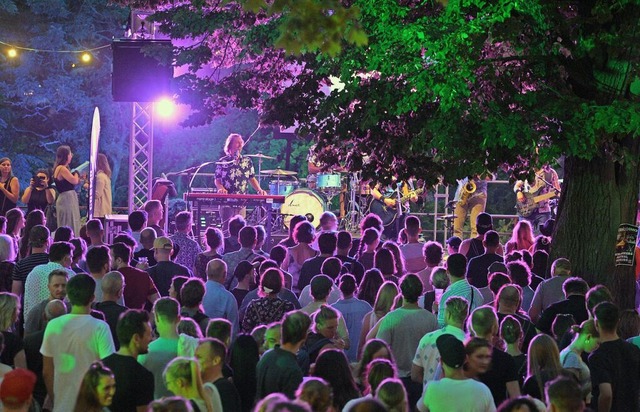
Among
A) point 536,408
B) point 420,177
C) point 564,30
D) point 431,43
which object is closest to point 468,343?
point 536,408

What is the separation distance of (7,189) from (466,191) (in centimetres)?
1032

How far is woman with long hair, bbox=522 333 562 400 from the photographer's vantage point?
7.45 m

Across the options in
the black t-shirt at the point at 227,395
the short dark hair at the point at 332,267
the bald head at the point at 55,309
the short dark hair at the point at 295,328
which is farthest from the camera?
the short dark hair at the point at 332,267

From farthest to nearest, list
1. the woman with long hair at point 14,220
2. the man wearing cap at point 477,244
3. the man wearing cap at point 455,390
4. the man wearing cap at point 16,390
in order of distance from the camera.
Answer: the man wearing cap at point 477,244, the woman with long hair at point 14,220, the man wearing cap at point 455,390, the man wearing cap at point 16,390

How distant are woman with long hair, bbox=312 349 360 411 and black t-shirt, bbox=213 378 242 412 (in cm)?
56

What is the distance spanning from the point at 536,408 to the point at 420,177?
871cm

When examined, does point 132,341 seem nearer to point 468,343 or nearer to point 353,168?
point 468,343

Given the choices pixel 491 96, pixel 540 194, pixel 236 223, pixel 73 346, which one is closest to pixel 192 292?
pixel 73 346

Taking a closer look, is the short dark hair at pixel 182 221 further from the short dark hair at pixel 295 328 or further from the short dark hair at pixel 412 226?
the short dark hair at pixel 295 328

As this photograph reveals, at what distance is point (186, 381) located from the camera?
6.20m

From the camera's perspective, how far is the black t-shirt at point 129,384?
6.69 metres

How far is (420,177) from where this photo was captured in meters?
14.5

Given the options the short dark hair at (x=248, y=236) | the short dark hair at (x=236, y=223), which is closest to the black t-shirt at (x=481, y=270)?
the short dark hair at (x=248, y=236)

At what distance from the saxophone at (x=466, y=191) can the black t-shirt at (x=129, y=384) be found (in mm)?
16981
